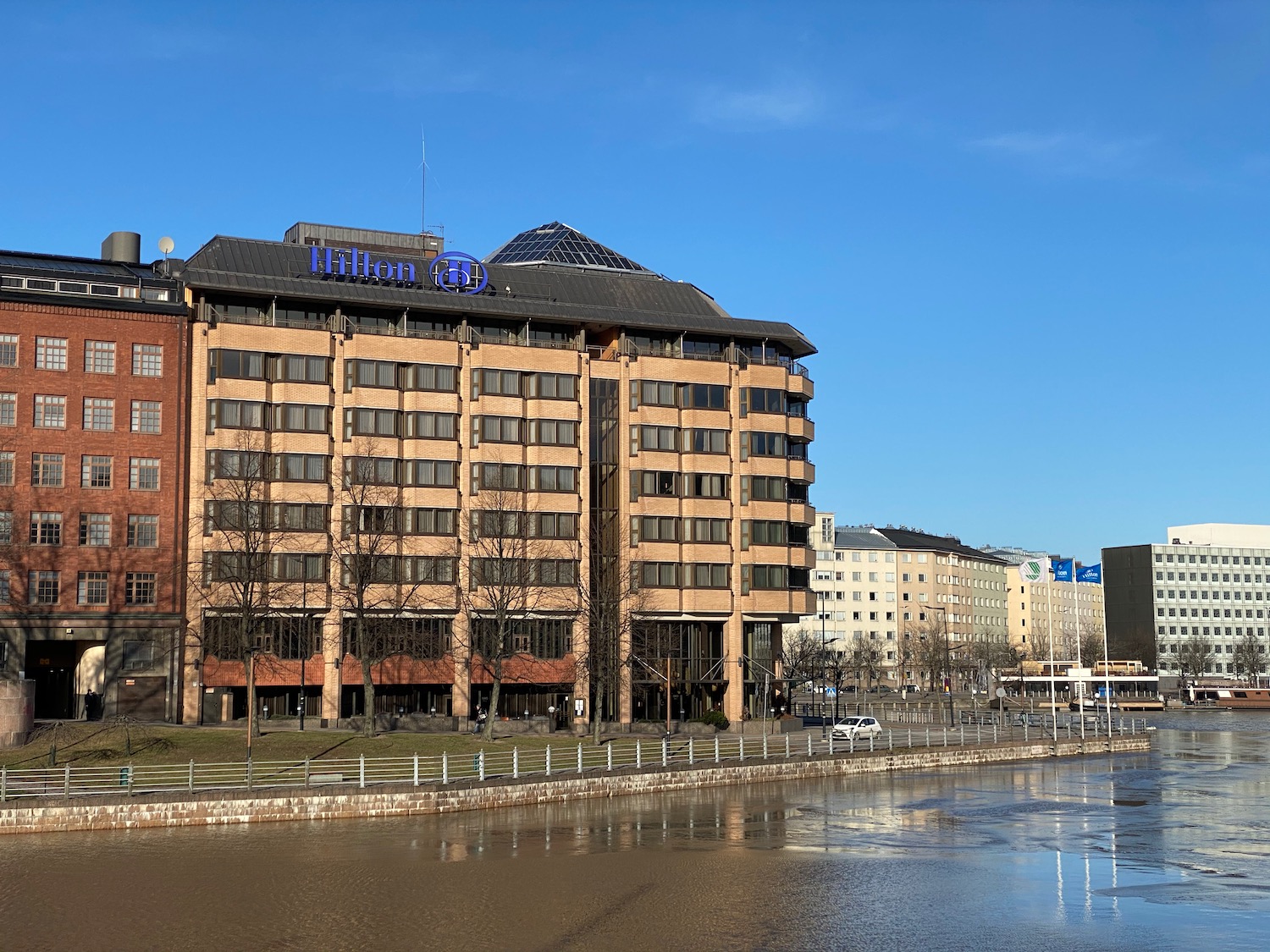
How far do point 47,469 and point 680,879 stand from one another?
63725mm

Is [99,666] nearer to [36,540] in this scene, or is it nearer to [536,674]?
[36,540]

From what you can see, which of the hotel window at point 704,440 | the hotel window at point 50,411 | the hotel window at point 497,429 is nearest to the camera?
the hotel window at point 50,411

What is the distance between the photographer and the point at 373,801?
175 feet

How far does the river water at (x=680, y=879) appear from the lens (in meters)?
32.4

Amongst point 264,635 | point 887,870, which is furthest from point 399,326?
point 887,870

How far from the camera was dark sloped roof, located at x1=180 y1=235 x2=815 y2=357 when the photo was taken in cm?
9819

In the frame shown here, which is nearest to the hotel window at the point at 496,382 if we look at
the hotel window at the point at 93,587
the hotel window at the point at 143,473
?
the hotel window at the point at 143,473

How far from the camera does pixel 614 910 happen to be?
35062 mm

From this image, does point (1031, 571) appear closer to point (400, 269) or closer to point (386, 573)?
point (386, 573)

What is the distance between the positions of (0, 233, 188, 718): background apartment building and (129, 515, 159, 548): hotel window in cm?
7

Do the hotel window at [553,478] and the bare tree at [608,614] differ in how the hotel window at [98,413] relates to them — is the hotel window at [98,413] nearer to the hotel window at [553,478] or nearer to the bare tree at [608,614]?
the hotel window at [553,478]

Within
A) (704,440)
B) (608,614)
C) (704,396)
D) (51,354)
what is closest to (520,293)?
(704,396)

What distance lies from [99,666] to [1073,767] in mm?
59069

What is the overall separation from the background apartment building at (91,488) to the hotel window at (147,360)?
0.25 feet
